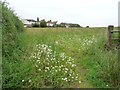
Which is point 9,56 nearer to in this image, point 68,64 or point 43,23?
point 68,64

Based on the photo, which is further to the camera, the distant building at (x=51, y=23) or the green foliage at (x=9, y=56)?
the distant building at (x=51, y=23)

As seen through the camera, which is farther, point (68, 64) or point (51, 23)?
point (51, 23)

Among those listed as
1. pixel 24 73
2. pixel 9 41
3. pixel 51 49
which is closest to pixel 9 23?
pixel 9 41

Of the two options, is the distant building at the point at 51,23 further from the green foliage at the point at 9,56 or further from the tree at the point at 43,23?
the green foliage at the point at 9,56

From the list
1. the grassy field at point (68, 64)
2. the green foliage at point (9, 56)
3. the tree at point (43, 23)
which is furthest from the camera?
the tree at point (43, 23)

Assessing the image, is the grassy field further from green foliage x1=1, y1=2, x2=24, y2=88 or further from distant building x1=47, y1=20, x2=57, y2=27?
distant building x1=47, y1=20, x2=57, y2=27

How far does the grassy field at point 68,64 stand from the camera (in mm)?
7582

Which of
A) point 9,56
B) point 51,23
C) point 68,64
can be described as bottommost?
point 68,64

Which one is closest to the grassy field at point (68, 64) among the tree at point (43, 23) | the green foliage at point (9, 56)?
the green foliage at point (9, 56)

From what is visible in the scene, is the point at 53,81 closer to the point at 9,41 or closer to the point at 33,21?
the point at 9,41

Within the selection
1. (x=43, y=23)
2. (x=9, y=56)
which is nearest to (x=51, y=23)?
(x=43, y=23)

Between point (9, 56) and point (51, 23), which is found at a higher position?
point (51, 23)

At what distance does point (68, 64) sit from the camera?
28.4 feet

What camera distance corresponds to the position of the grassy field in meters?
7.58
